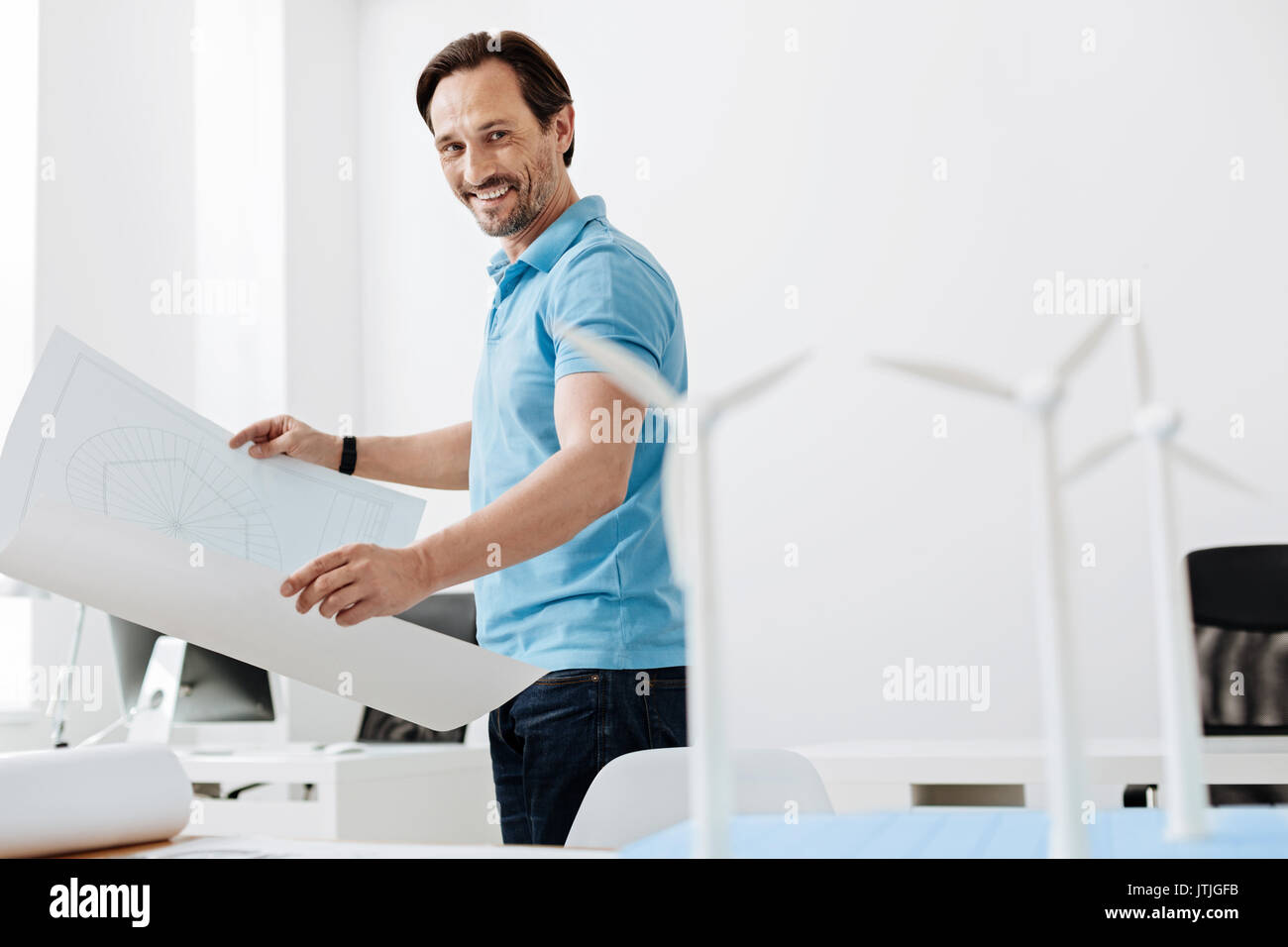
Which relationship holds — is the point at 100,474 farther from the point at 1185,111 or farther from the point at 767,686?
the point at 1185,111

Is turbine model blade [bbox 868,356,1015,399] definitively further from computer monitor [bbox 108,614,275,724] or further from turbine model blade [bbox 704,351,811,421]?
computer monitor [bbox 108,614,275,724]

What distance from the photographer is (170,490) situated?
1194 mm

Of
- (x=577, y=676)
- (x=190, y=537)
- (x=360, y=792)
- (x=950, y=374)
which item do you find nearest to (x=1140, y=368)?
(x=950, y=374)

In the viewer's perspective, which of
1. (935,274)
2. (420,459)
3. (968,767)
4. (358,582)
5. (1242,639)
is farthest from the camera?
(935,274)

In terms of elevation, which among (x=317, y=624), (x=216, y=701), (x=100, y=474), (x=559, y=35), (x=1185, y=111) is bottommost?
(x=216, y=701)

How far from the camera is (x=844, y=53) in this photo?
4.03 metres

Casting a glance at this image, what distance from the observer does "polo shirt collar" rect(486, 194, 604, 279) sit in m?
1.44

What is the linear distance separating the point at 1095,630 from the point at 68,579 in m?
3.14

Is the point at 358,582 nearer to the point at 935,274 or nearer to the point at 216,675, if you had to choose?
the point at 216,675

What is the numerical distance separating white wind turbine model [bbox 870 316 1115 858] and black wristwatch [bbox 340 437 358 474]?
1270mm

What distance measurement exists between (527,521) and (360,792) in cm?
199

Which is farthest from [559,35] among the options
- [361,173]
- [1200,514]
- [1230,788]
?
[1230,788]

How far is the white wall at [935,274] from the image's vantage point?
11.5 ft

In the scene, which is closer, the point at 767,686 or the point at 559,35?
the point at 767,686
